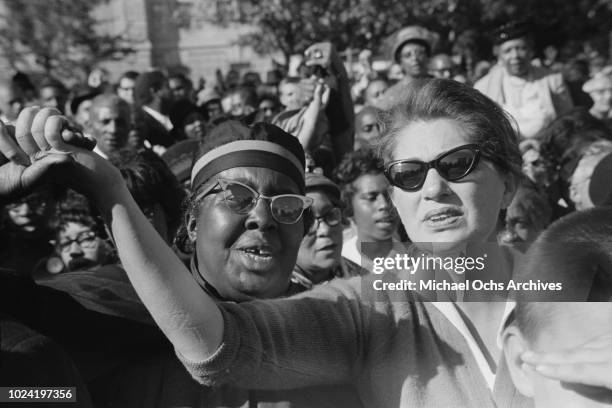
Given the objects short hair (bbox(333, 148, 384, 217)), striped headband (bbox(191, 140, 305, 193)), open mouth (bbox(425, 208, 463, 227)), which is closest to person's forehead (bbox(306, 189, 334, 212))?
short hair (bbox(333, 148, 384, 217))

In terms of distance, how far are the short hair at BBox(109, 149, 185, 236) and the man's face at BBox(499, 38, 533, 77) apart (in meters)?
3.71

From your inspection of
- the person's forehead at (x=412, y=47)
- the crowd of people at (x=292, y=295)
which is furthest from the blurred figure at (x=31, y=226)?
the person's forehead at (x=412, y=47)

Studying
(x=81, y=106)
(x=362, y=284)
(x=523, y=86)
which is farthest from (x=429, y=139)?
(x=81, y=106)

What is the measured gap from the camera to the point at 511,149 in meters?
2.10

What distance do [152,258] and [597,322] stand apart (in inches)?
32.8

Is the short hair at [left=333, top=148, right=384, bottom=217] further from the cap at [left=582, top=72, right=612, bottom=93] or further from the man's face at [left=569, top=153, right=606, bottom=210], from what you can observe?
the cap at [left=582, top=72, right=612, bottom=93]

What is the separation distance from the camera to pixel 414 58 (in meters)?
6.25

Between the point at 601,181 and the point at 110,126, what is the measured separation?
2.93 metres

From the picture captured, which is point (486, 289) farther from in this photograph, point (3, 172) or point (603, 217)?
point (3, 172)

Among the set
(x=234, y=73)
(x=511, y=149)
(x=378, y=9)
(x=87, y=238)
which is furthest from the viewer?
(x=378, y=9)

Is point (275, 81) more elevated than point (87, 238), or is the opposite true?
point (87, 238)

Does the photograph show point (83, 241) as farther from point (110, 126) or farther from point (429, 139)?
point (429, 139)

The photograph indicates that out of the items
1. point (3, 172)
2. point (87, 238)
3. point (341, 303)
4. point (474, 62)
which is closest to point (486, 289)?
point (341, 303)

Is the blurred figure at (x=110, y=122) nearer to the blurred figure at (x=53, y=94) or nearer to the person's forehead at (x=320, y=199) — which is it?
the person's forehead at (x=320, y=199)
